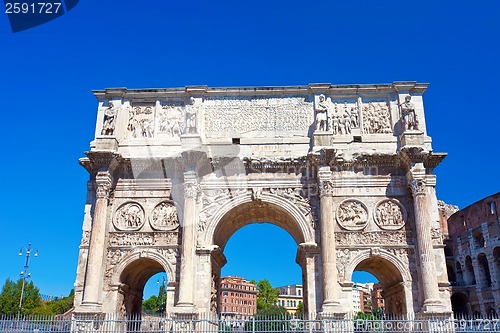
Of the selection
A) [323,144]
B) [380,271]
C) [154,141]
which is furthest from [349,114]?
[154,141]

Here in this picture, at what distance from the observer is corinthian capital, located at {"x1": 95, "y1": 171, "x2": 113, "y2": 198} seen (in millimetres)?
15039

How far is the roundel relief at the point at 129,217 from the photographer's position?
1529 centimetres

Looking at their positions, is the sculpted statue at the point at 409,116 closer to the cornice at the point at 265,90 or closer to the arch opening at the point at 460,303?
the cornice at the point at 265,90

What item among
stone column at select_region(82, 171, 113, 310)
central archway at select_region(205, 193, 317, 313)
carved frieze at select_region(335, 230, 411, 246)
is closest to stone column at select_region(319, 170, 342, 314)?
central archway at select_region(205, 193, 317, 313)

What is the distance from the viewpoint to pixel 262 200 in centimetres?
1519

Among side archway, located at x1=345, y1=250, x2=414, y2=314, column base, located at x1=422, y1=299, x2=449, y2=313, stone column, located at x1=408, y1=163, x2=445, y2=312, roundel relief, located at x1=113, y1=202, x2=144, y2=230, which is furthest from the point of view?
roundel relief, located at x1=113, y1=202, x2=144, y2=230

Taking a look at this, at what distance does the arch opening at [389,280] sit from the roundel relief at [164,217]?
5.96 m

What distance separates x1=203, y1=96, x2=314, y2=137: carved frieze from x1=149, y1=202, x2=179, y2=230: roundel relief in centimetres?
284

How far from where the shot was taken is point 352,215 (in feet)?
49.3

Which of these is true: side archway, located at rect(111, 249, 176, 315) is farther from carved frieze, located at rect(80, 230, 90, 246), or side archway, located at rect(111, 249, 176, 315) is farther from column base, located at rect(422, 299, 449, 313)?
column base, located at rect(422, 299, 449, 313)

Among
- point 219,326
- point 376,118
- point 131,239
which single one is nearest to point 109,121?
point 131,239

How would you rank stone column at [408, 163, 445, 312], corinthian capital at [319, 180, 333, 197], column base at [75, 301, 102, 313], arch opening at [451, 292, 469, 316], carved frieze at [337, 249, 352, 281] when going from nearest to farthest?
1. stone column at [408, 163, 445, 312]
2. column base at [75, 301, 102, 313]
3. carved frieze at [337, 249, 352, 281]
4. corinthian capital at [319, 180, 333, 197]
5. arch opening at [451, 292, 469, 316]

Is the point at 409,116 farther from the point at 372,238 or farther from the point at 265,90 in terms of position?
the point at 265,90

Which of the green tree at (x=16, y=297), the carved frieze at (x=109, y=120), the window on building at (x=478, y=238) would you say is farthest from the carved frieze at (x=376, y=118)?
the green tree at (x=16, y=297)
